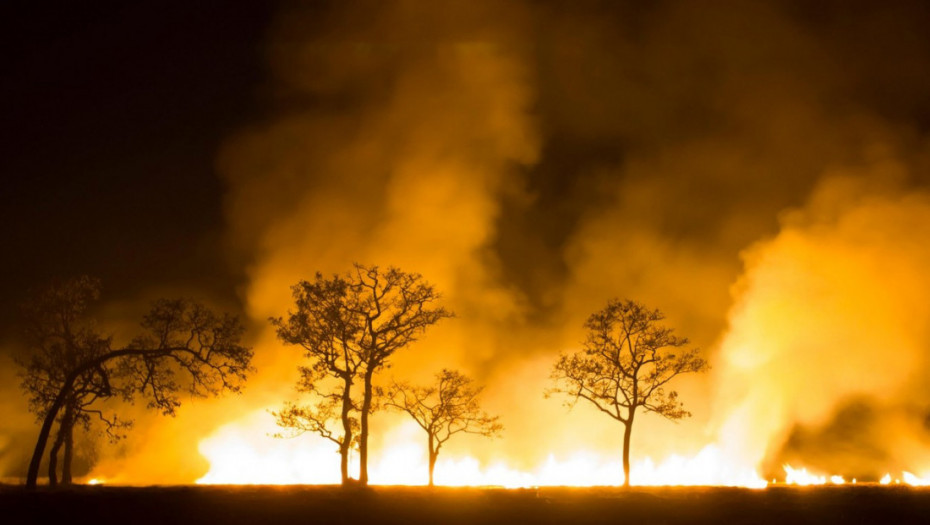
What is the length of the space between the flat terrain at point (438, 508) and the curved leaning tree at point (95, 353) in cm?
898

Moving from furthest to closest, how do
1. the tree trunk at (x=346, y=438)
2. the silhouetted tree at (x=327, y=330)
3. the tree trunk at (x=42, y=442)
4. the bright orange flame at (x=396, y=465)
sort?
the bright orange flame at (x=396, y=465) < the silhouetted tree at (x=327, y=330) < the tree trunk at (x=346, y=438) < the tree trunk at (x=42, y=442)

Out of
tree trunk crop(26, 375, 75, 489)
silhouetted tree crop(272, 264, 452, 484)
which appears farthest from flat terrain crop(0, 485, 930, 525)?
silhouetted tree crop(272, 264, 452, 484)

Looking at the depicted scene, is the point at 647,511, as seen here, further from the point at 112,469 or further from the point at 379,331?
the point at 112,469

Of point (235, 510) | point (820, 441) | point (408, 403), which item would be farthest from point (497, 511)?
point (820, 441)

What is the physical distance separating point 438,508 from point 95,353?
23.9 m

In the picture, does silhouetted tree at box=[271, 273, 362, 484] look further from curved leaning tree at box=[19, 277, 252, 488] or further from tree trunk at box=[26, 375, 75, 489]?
tree trunk at box=[26, 375, 75, 489]

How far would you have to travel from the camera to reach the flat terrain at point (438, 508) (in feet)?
76.4

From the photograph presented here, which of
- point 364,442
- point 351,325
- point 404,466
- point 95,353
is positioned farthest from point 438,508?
point 404,466

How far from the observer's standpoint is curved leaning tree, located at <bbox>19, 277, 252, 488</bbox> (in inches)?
1409

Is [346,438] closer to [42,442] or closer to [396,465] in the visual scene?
[42,442]

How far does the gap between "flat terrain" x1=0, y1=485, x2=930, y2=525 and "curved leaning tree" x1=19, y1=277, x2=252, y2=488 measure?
8.98m

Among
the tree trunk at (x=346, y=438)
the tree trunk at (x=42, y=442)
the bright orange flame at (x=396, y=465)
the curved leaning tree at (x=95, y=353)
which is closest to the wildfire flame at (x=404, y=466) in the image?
the bright orange flame at (x=396, y=465)

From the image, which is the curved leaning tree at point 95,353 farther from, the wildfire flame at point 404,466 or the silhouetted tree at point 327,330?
the wildfire flame at point 404,466

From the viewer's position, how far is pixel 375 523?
75.0 feet
